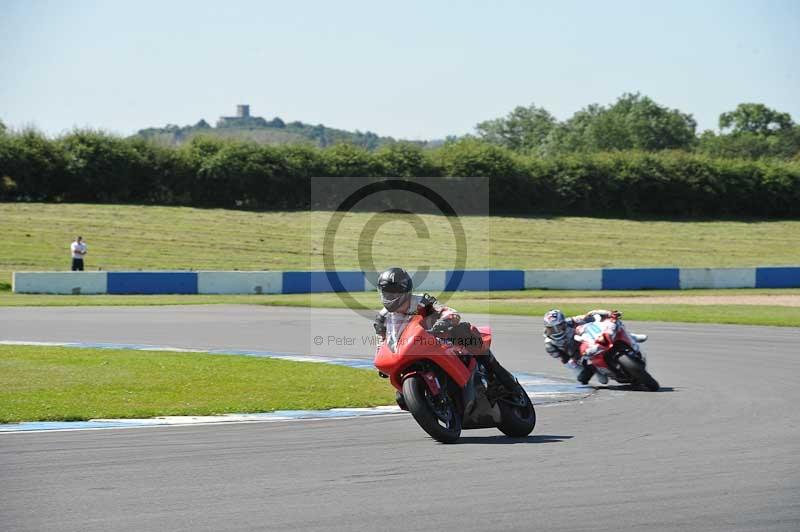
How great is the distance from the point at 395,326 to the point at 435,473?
1.93m

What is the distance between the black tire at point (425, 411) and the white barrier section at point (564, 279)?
29394 mm

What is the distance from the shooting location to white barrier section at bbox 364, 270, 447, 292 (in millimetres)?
37031

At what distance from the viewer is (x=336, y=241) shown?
4903cm

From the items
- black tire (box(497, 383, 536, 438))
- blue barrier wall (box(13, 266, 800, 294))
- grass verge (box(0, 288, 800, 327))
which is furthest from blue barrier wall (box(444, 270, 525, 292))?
black tire (box(497, 383, 536, 438))

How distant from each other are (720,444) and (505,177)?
2095 inches

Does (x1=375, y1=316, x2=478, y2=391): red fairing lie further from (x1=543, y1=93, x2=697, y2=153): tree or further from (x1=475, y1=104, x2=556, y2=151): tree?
(x1=475, y1=104, x2=556, y2=151): tree

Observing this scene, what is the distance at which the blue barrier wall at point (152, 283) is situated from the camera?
1362 inches

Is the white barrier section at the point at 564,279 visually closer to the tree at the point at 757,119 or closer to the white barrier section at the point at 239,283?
the white barrier section at the point at 239,283

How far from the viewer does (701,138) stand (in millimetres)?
127125

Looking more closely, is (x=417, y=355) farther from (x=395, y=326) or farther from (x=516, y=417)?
(x=516, y=417)

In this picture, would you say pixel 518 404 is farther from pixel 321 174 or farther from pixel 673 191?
pixel 673 191

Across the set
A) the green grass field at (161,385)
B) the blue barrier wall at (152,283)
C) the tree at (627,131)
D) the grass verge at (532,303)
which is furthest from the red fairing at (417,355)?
the tree at (627,131)

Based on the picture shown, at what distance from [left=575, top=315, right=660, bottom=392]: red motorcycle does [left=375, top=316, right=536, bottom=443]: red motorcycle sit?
390 cm

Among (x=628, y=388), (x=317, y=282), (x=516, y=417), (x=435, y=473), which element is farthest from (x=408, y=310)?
(x=317, y=282)
